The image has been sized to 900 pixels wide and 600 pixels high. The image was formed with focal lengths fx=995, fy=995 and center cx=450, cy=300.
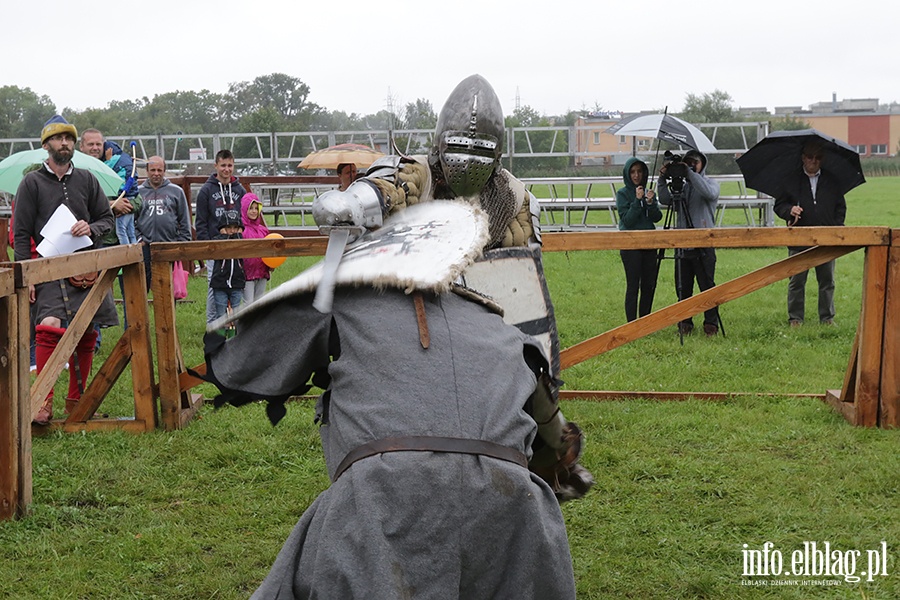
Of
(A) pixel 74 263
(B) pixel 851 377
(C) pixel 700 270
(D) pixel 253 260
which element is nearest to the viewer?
(A) pixel 74 263

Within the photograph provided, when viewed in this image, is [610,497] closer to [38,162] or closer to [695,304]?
[695,304]

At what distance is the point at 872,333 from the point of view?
6.36 metres

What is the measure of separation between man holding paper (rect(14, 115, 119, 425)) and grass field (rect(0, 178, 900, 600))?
50cm

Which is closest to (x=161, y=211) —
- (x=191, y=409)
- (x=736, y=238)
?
(x=191, y=409)

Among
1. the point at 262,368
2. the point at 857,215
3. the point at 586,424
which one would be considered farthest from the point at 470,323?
the point at 857,215

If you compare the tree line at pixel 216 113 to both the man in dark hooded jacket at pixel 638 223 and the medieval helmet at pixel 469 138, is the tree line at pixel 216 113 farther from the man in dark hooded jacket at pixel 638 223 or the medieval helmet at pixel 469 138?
the medieval helmet at pixel 469 138

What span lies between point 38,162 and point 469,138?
6.72 m

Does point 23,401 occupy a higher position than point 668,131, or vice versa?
point 668,131

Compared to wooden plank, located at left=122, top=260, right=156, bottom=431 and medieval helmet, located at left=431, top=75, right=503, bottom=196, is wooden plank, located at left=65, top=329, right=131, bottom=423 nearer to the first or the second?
wooden plank, located at left=122, top=260, right=156, bottom=431

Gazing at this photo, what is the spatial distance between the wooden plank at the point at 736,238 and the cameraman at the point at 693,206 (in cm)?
338

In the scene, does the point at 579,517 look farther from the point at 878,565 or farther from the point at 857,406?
the point at 857,406

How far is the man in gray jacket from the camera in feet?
32.5

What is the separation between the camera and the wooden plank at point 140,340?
629 cm

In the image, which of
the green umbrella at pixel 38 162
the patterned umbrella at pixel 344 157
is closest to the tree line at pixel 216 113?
the patterned umbrella at pixel 344 157
